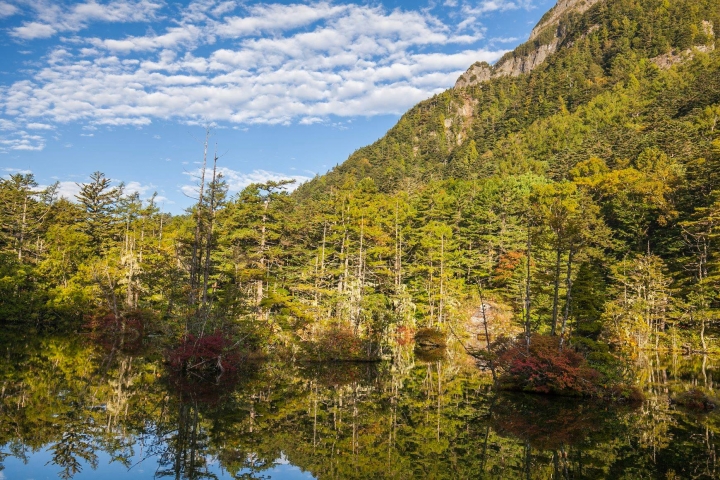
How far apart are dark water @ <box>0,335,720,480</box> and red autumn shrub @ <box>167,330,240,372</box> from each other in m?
1.03

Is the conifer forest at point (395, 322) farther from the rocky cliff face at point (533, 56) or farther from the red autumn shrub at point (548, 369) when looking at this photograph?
the rocky cliff face at point (533, 56)

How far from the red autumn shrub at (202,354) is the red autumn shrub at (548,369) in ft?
40.8

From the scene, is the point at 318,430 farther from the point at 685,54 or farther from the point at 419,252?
the point at 685,54

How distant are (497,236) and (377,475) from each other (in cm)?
4719

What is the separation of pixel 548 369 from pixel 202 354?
15.0m

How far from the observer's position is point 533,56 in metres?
169

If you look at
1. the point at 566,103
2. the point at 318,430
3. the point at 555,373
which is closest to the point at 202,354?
the point at 318,430

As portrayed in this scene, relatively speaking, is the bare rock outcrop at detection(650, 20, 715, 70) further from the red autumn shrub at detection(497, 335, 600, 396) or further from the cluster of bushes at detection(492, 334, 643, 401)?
the red autumn shrub at detection(497, 335, 600, 396)

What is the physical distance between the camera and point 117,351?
2817 cm

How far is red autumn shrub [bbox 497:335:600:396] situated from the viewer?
18.9 meters

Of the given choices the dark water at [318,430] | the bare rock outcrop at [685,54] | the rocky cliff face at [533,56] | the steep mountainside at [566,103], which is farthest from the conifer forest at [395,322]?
the rocky cliff face at [533,56]

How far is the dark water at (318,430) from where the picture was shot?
9.98 m

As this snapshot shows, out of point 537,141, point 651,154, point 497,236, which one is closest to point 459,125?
point 537,141

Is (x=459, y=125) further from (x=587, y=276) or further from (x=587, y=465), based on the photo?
(x=587, y=465)
